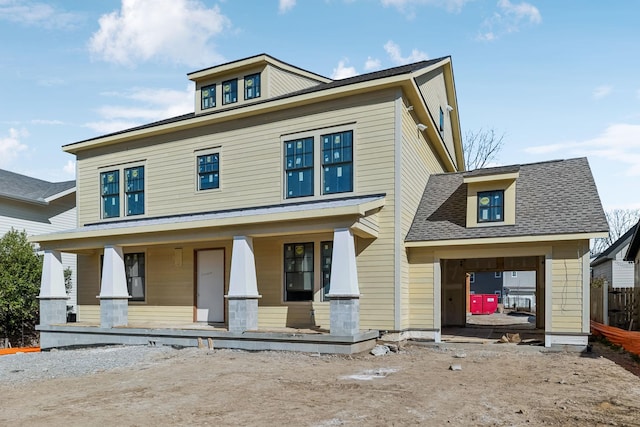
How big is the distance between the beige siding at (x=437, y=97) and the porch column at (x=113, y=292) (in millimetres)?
10369

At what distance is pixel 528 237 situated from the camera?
12.2m

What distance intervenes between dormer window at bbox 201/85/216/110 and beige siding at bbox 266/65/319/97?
7.37 feet

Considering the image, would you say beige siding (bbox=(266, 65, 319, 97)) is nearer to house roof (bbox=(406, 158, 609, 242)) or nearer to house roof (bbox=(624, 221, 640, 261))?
house roof (bbox=(406, 158, 609, 242))

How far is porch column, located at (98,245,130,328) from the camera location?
14797mm

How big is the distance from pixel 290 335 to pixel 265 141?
5925 mm

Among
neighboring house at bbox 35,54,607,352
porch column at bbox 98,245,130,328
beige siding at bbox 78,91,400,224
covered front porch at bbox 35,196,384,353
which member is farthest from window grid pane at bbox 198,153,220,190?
porch column at bbox 98,245,130,328

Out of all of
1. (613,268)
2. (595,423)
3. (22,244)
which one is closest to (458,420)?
(595,423)

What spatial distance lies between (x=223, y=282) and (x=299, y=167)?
425cm

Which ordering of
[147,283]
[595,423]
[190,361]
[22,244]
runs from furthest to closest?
[22,244], [147,283], [190,361], [595,423]

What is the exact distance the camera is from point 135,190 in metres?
17.2

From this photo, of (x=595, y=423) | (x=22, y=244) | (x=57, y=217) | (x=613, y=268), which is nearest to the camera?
(x=595, y=423)

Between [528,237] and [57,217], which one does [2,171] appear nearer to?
[57,217]

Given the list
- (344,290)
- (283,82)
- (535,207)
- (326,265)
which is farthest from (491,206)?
(283,82)

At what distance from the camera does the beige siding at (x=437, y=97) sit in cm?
1590
